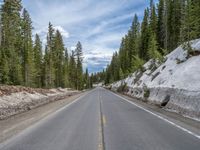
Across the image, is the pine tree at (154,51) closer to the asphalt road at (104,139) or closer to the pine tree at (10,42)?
the pine tree at (10,42)

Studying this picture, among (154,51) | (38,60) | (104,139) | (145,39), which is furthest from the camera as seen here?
(38,60)

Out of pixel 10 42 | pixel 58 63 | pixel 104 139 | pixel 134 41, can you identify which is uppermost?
pixel 134 41

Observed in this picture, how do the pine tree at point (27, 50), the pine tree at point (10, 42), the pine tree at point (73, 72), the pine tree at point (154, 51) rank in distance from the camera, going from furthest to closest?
the pine tree at point (73, 72) < the pine tree at point (27, 50) < the pine tree at point (10, 42) < the pine tree at point (154, 51)

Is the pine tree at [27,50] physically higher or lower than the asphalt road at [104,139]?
higher

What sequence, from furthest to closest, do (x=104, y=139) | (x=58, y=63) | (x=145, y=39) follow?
(x=58, y=63), (x=145, y=39), (x=104, y=139)

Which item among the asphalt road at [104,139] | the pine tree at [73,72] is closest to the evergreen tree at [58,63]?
the pine tree at [73,72]

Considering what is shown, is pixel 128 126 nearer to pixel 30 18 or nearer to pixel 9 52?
pixel 9 52

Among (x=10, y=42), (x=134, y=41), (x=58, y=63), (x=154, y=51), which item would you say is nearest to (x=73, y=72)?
(x=58, y=63)

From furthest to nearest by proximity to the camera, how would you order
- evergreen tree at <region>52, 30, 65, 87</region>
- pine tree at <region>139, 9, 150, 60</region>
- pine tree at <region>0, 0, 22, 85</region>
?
evergreen tree at <region>52, 30, 65, 87</region> < pine tree at <region>139, 9, 150, 60</region> < pine tree at <region>0, 0, 22, 85</region>

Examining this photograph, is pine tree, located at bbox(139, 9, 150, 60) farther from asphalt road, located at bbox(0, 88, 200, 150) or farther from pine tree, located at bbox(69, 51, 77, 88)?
asphalt road, located at bbox(0, 88, 200, 150)

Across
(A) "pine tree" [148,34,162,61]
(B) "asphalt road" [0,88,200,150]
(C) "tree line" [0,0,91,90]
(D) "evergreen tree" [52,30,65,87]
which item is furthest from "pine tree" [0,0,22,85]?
(B) "asphalt road" [0,88,200,150]

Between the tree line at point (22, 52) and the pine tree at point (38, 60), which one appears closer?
the tree line at point (22, 52)

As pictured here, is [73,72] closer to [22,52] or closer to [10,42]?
[22,52]

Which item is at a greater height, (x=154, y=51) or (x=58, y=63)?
(x=58, y=63)
